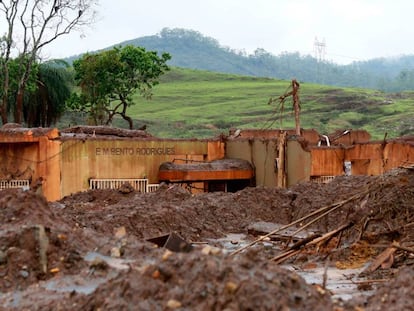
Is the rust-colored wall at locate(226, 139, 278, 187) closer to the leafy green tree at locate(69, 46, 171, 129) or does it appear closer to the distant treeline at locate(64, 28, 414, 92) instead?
the leafy green tree at locate(69, 46, 171, 129)

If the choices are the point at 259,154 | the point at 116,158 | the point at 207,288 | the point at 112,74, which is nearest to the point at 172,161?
the point at 116,158

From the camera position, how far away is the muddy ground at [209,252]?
6598mm

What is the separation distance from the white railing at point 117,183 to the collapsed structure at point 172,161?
0.03 m

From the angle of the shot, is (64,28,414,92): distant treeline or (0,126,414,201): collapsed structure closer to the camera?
(0,126,414,201): collapsed structure

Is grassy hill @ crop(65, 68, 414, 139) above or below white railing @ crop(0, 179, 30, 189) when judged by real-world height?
above

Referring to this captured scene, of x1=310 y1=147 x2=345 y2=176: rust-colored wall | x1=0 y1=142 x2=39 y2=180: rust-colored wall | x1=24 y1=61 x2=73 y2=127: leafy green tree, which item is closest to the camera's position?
x1=0 y1=142 x2=39 y2=180: rust-colored wall

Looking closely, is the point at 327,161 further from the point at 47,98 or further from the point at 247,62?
the point at 247,62

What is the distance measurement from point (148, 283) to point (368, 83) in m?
123

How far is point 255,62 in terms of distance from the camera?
14875 centimetres

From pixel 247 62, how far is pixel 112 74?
375ft

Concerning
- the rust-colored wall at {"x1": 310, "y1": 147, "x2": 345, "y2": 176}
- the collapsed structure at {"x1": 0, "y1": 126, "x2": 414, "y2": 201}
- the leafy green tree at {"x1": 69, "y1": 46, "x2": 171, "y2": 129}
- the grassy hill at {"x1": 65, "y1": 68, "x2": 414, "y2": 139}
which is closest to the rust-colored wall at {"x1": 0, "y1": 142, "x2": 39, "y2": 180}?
the collapsed structure at {"x1": 0, "y1": 126, "x2": 414, "y2": 201}

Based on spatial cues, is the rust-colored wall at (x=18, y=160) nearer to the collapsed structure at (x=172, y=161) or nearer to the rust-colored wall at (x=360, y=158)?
the collapsed structure at (x=172, y=161)

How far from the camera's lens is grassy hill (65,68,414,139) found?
175ft

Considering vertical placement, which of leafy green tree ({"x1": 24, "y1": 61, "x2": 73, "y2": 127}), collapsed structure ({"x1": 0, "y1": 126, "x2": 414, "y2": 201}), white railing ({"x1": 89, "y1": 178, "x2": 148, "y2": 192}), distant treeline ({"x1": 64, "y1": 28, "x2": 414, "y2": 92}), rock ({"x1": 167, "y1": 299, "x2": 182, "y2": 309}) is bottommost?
white railing ({"x1": 89, "y1": 178, "x2": 148, "y2": 192})
